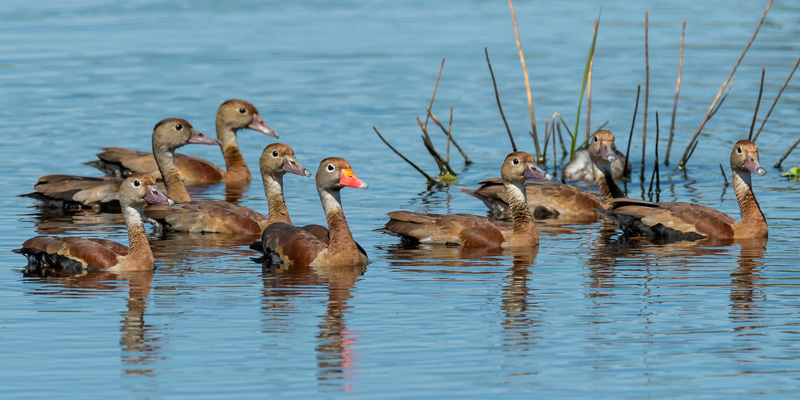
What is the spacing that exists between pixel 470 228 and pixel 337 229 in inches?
72.5

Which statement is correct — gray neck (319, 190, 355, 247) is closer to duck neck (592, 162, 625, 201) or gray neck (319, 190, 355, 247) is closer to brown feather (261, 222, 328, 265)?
brown feather (261, 222, 328, 265)

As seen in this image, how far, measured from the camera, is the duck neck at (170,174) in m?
18.0

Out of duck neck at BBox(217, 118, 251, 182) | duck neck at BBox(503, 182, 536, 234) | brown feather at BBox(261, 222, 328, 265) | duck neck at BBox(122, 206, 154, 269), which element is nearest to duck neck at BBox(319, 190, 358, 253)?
brown feather at BBox(261, 222, 328, 265)

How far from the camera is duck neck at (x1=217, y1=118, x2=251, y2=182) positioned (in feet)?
67.6

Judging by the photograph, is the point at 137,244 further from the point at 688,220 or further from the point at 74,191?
the point at 688,220

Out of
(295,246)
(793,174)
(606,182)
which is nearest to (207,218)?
(295,246)

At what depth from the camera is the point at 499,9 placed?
39.1 metres

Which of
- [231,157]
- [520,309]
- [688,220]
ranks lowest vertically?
[520,309]

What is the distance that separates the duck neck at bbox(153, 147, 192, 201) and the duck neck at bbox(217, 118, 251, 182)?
1.89 meters

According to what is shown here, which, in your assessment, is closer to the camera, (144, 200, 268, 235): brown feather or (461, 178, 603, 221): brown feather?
(144, 200, 268, 235): brown feather

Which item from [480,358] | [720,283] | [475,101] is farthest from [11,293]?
[475,101]

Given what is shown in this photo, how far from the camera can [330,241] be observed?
13.9 metres

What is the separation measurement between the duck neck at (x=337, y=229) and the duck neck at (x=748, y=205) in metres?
4.74

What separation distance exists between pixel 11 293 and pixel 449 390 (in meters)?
4.97
